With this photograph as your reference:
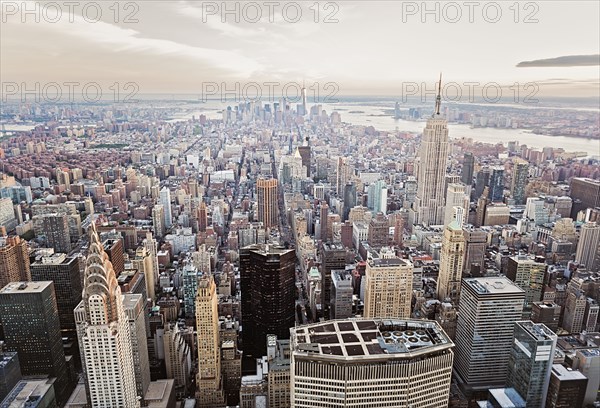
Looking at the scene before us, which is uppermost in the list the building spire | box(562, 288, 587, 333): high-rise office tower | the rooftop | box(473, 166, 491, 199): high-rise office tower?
the building spire

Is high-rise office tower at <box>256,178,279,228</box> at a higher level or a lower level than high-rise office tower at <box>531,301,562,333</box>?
higher

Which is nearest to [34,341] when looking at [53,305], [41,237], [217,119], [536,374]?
[53,305]

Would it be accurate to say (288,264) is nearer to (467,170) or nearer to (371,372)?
(371,372)

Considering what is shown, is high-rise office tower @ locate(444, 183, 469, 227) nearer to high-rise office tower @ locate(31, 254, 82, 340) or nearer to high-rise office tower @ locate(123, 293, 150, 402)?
high-rise office tower @ locate(123, 293, 150, 402)

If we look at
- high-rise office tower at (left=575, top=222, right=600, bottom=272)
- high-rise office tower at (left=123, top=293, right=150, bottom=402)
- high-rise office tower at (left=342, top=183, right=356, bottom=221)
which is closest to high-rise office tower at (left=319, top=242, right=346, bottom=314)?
high-rise office tower at (left=123, top=293, right=150, bottom=402)

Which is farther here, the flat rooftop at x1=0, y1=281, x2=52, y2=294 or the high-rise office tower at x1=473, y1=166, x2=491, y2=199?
the high-rise office tower at x1=473, y1=166, x2=491, y2=199

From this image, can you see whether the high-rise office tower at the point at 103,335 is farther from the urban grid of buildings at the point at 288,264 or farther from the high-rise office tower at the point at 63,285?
the high-rise office tower at the point at 63,285

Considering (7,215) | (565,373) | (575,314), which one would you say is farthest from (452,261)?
(7,215)

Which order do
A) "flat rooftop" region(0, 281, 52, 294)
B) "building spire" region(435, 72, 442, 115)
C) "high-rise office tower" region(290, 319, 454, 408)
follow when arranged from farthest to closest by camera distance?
"building spire" region(435, 72, 442, 115) → "flat rooftop" region(0, 281, 52, 294) → "high-rise office tower" region(290, 319, 454, 408)

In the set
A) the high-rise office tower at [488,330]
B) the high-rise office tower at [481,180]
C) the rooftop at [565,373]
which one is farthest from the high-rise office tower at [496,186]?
the rooftop at [565,373]
